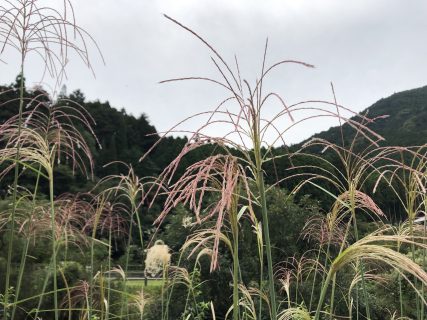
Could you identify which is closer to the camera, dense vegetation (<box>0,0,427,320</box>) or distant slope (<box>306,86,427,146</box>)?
dense vegetation (<box>0,0,427,320</box>)

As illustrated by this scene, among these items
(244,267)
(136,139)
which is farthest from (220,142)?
(136,139)

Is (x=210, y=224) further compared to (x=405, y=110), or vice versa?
(x=405, y=110)

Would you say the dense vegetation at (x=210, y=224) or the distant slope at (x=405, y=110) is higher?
the distant slope at (x=405, y=110)

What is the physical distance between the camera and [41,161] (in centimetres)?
179

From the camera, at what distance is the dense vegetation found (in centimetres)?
128

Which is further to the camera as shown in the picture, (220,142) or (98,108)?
(98,108)

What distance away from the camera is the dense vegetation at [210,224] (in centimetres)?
128

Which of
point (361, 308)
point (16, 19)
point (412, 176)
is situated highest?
point (16, 19)

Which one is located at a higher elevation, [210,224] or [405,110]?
[405,110]

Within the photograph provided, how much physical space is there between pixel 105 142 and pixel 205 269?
36393mm

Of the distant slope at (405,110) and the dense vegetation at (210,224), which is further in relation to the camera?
the distant slope at (405,110)

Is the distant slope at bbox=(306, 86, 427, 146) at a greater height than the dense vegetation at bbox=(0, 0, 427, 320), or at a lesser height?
greater

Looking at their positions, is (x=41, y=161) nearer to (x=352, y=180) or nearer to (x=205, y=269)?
(x=352, y=180)

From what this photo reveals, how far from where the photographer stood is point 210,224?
1126 centimetres
